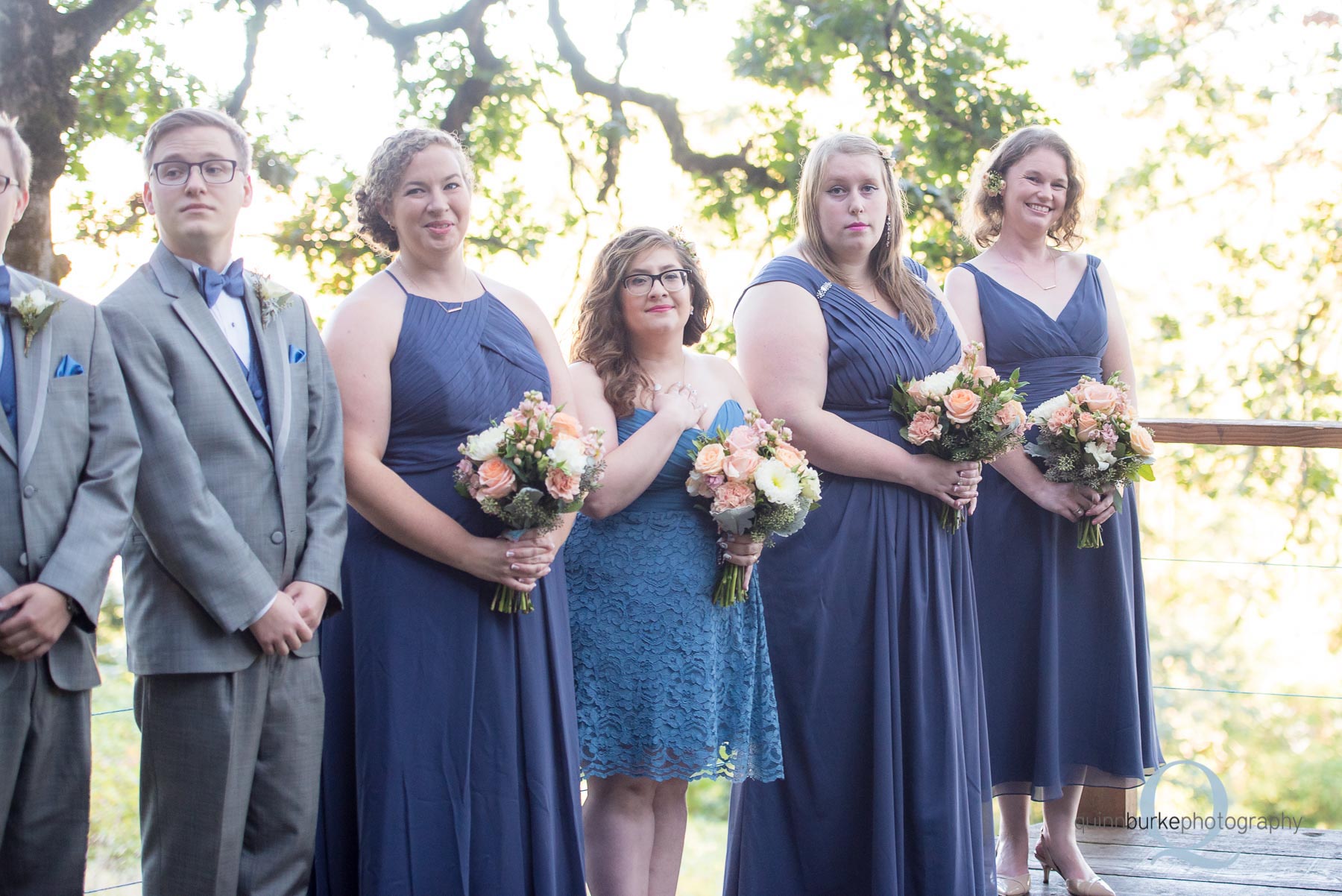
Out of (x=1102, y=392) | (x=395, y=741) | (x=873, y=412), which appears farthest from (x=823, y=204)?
(x=395, y=741)

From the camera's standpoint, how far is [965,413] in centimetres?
330

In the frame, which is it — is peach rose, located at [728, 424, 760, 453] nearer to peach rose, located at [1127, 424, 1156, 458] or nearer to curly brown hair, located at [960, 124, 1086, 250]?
peach rose, located at [1127, 424, 1156, 458]

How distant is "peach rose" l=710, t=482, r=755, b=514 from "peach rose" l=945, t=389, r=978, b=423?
651 millimetres

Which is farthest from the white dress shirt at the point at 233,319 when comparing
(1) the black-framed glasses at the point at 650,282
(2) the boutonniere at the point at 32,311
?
(1) the black-framed glasses at the point at 650,282

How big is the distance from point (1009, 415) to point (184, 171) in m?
2.16

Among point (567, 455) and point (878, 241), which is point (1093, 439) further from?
point (567, 455)

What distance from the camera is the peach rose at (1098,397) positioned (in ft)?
12.0

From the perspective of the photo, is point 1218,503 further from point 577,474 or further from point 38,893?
point 38,893

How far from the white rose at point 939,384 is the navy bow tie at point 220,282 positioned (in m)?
1.78

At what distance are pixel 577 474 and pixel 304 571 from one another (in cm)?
63

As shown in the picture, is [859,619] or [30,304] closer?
[30,304]

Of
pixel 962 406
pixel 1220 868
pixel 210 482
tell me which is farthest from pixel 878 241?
pixel 1220 868

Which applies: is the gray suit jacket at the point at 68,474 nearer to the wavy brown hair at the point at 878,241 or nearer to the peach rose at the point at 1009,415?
the wavy brown hair at the point at 878,241

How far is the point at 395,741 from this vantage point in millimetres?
2840
